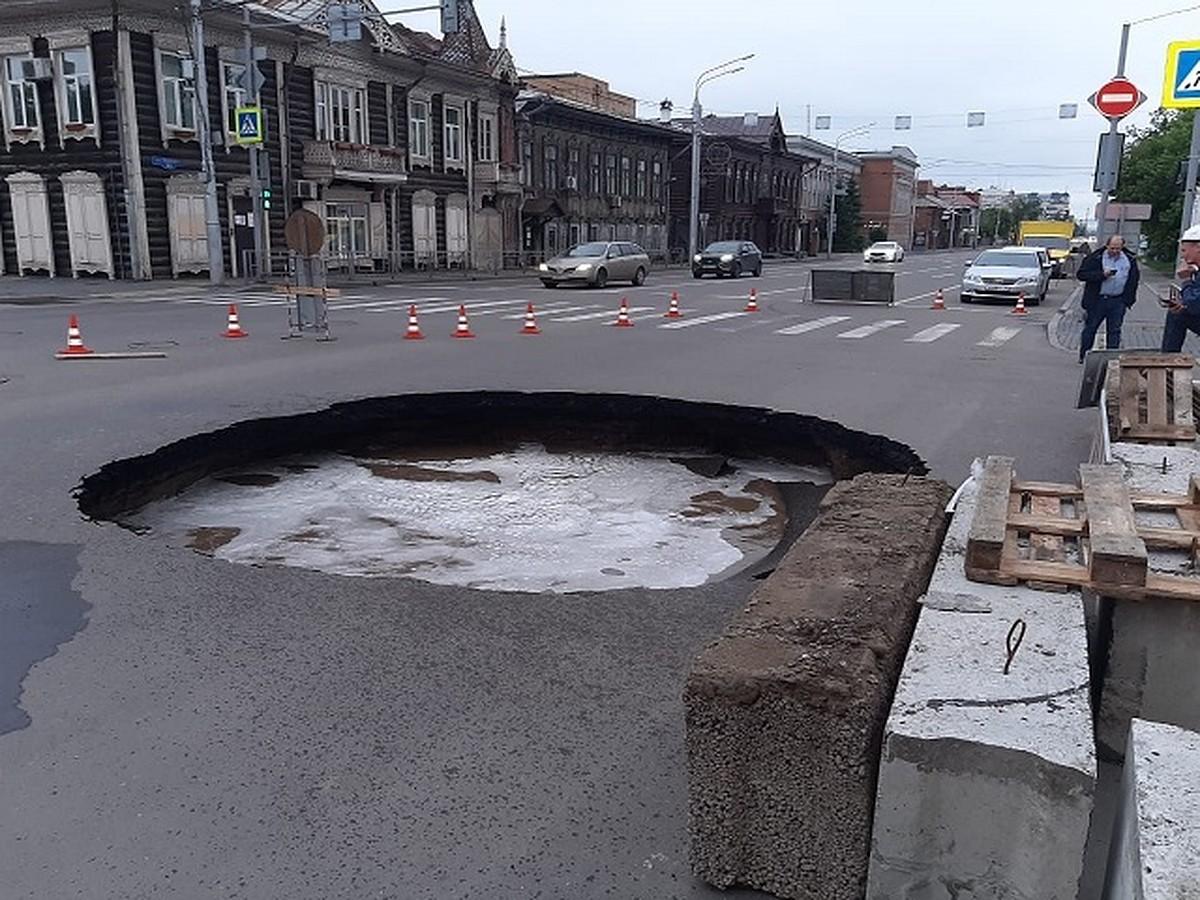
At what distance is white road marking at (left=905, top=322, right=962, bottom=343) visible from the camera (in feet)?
57.3

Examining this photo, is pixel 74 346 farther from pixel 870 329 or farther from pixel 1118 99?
pixel 1118 99

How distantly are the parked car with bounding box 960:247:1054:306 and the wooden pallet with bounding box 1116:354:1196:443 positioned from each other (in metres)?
21.0

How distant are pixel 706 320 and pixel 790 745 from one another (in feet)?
60.4

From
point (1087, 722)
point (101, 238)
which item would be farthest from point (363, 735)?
Result: point (101, 238)

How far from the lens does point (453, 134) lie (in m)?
42.3

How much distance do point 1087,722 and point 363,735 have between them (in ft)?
7.68

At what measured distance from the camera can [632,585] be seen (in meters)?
5.79

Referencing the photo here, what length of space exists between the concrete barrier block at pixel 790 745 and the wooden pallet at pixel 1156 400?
383cm

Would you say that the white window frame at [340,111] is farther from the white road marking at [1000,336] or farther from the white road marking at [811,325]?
the white road marking at [1000,336]

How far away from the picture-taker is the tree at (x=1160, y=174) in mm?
40250

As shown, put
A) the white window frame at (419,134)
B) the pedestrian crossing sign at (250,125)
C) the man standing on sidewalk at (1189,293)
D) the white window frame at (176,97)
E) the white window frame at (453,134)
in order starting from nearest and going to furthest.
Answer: the man standing on sidewalk at (1189,293), the pedestrian crossing sign at (250,125), the white window frame at (176,97), the white window frame at (419,134), the white window frame at (453,134)

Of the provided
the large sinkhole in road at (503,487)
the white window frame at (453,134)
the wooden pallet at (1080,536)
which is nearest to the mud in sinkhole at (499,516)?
the large sinkhole in road at (503,487)

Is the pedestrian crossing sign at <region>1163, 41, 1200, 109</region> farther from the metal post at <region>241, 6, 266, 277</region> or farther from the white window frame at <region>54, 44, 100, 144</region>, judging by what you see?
the white window frame at <region>54, 44, 100, 144</region>

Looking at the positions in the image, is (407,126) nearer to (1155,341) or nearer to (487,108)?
(487,108)
